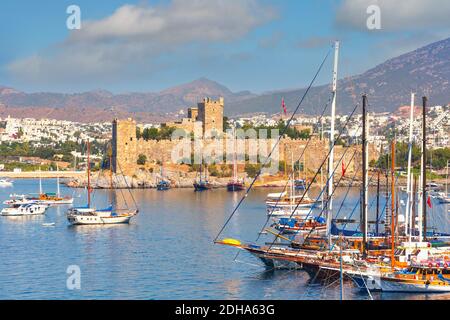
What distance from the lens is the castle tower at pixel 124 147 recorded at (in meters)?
57.6

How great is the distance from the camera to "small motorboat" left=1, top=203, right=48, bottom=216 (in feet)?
115

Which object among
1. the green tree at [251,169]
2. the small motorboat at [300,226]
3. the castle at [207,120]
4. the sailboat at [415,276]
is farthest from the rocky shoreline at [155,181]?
the sailboat at [415,276]

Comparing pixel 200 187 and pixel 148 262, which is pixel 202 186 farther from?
pixel 148 262

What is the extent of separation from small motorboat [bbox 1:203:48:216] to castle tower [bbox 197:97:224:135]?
28507mm

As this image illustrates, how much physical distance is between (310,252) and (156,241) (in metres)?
8.23

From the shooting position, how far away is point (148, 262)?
20688 mm

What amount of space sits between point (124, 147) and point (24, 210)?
23.1 meters

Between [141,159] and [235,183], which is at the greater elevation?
[141,159]

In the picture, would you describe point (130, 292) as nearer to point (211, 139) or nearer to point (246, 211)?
point (246, 211)

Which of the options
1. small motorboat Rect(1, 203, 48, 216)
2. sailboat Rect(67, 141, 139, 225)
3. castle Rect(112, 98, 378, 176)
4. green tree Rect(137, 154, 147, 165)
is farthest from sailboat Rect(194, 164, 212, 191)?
sailboat Rect(67, 141, 139, 225)

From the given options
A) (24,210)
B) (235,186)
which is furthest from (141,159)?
(24,210)

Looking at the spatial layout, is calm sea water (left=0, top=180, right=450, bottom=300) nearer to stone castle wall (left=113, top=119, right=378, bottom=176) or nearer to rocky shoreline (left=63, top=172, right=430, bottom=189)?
rocky shoreline (left=63, top=172, right=430, bottom=189)

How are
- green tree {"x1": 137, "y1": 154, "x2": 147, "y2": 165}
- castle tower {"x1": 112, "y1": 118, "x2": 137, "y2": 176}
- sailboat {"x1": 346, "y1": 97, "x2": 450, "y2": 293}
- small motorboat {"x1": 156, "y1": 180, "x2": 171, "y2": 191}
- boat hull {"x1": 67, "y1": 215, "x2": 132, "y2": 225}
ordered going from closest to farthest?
1. sailboat {"x1": 346, "y1": 97, "x2": 450, "y2": 293}
2. boat hull {"x1": 67, "y1": 215, "x2": 132, "y2": 225}
3. small motorboat {"x1": 156, "y1": 180, "x2": 171, "y2": 191}
4. castle tower {"x1": 112, "y1": 118, "x2": 137, "y2": 176}
5. green tree {"x1": 137, "y1": 154, "x2": 147, "y2": 165}
